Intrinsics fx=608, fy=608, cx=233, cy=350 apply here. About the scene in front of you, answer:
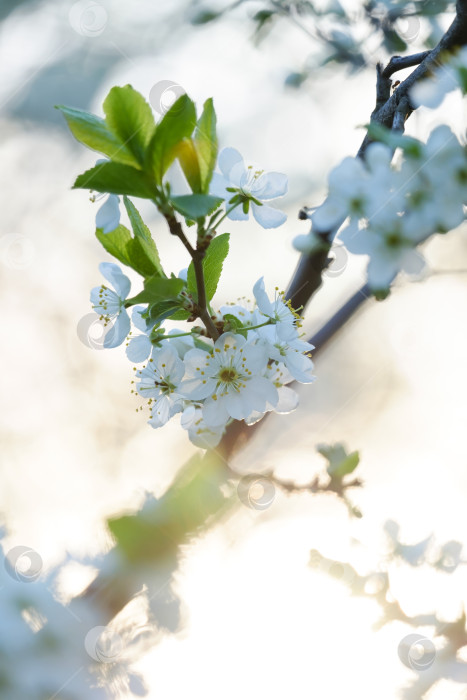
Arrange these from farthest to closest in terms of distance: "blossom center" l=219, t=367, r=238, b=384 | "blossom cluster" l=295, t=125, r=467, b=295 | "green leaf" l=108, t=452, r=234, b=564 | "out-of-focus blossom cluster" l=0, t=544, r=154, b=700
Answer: "out-of-focus blossom cluster" l=0, t=544, r=154, b=700 → "green leaf" l=108, t=452, r=234, b=564 → "blossom center" l=219, t=367, r=238, b=384 → "blossom cluster" l=295, t=125, r=467, b=295

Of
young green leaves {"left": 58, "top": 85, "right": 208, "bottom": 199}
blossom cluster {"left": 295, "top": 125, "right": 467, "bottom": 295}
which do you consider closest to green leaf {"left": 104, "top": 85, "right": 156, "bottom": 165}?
young green leaves {"left": 58, "top": 85, "right": 208, "bottom": 199}

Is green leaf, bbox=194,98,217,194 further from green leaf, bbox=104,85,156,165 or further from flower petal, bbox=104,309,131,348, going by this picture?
flower petal, bbox=104,309,131,348

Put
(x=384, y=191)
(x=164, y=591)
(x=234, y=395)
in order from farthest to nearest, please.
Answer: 1. (x=164, y=591)
2. (x=234, y=395)
3. (x=384, y=191)

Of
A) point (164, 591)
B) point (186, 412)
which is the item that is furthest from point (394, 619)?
point (186, 412)

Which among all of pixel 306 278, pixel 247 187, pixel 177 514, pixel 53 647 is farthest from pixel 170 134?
pixel 53 647

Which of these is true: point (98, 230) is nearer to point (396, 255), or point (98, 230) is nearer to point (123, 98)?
point (123, 98)

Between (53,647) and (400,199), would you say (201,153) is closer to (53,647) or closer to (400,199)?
(400,199)

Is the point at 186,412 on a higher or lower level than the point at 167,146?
lower
